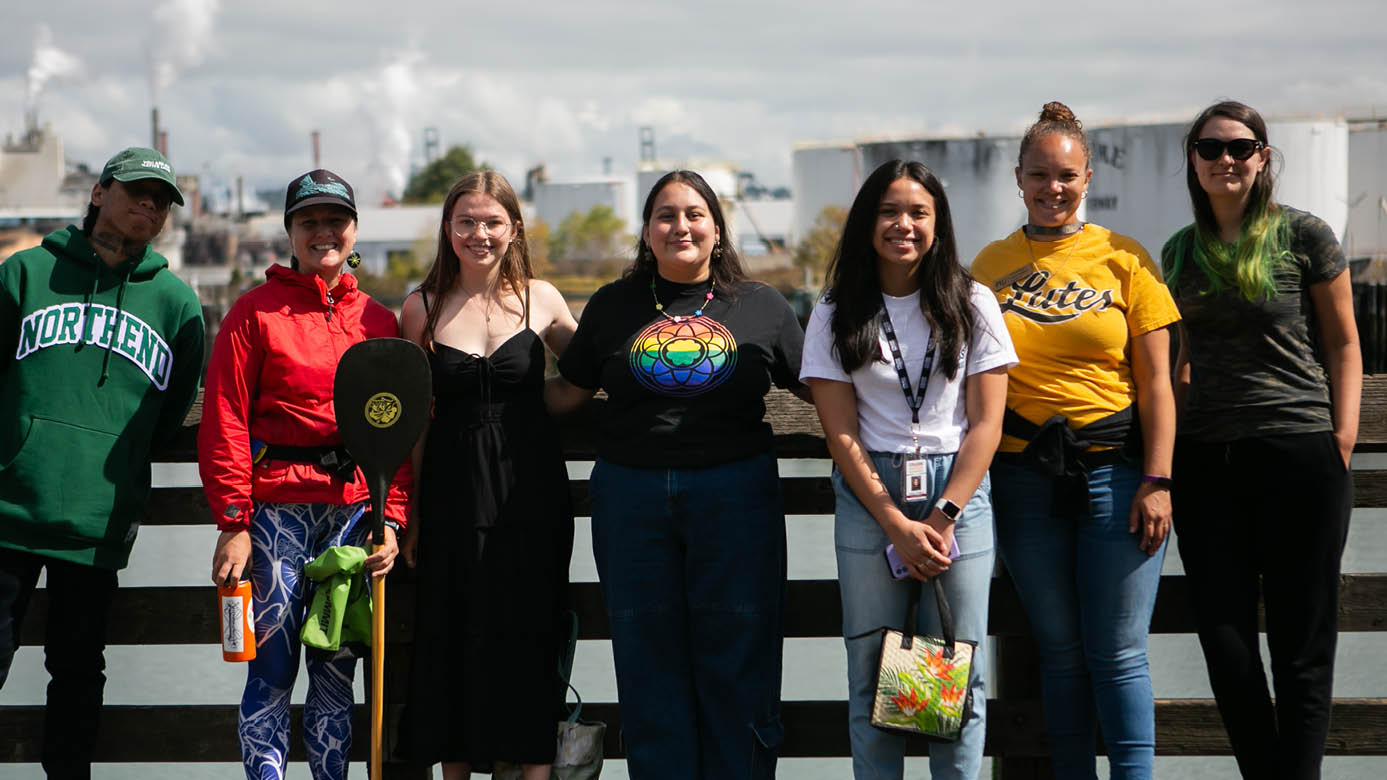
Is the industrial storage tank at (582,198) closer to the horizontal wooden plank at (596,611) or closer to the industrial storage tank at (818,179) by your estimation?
the industrial storage tank at (818,179)

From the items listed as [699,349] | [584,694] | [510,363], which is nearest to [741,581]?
[699,349]

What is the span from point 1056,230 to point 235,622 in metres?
2.35

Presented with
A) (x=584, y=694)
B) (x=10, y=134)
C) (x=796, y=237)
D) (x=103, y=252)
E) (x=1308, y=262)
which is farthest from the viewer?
(x=10, y=134)

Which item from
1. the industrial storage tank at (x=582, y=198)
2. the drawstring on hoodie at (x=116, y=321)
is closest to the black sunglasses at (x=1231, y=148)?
the drawstring on hoodie at (x=116, y=321)

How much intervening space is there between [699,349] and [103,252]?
5.61ft

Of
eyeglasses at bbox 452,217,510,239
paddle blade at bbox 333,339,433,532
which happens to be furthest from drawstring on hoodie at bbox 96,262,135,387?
eyeglasses at bbox 452,217,510,239

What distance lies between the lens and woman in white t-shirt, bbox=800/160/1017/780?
326 cm

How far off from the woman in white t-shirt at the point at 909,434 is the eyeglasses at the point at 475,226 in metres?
0.93

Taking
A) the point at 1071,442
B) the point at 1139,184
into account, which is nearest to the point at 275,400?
the point at 1071,442

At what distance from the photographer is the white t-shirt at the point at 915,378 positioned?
3.28 metres

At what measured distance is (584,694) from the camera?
8.27m

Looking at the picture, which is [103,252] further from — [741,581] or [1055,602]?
[1055,602]

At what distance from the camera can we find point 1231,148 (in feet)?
11.1

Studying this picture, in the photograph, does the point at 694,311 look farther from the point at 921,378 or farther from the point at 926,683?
the point at 926,683
